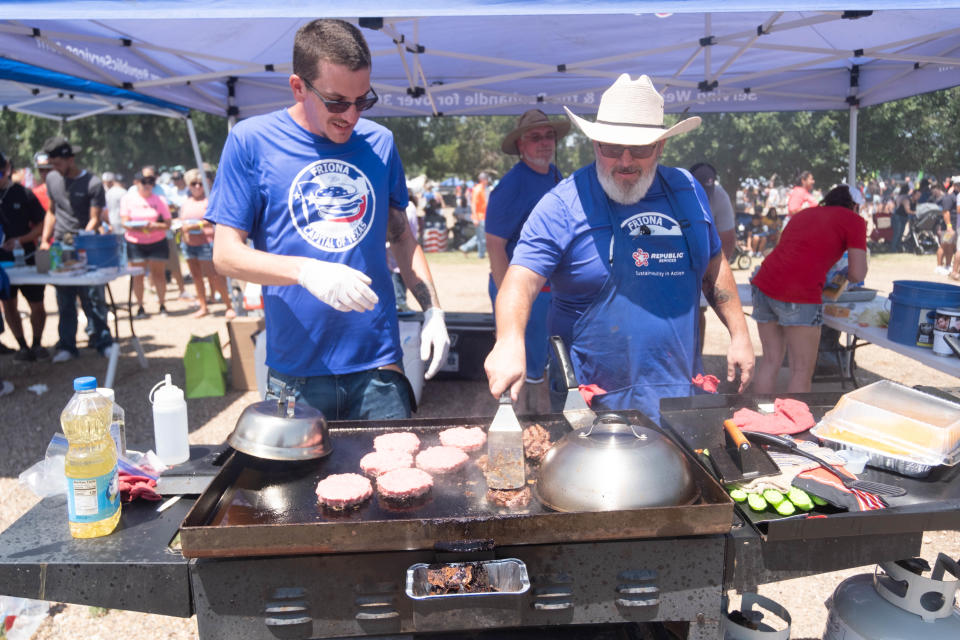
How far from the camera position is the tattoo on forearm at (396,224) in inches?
101

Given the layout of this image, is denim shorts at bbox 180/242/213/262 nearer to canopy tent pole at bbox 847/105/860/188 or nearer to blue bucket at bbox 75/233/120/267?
blue bucket at bbox 75/233/120/267

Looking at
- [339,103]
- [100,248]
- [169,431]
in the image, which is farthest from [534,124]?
[100,248]

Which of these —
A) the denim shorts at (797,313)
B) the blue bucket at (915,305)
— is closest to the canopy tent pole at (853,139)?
the denim shorts at (797,313)

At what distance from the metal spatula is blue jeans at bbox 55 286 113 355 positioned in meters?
6.65

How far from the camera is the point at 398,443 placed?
2.07 m

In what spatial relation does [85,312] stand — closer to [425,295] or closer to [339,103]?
[425,295]

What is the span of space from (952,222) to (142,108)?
767 inches

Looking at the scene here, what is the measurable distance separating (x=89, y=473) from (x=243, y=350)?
5022mm

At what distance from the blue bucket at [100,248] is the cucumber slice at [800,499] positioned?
6728 mm

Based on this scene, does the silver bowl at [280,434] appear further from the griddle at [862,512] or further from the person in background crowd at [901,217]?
the person in background crowd at [901,217]

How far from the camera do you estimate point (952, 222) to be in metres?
18.2

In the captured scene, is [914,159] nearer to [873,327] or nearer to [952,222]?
[952,222]

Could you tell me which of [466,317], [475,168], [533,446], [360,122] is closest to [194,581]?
[533,446]

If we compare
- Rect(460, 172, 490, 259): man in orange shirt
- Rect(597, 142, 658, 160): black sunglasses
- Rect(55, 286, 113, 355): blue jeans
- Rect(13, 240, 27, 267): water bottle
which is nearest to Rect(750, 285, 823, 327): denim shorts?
Rect(597, 142, 658, 160): black sunglasses
